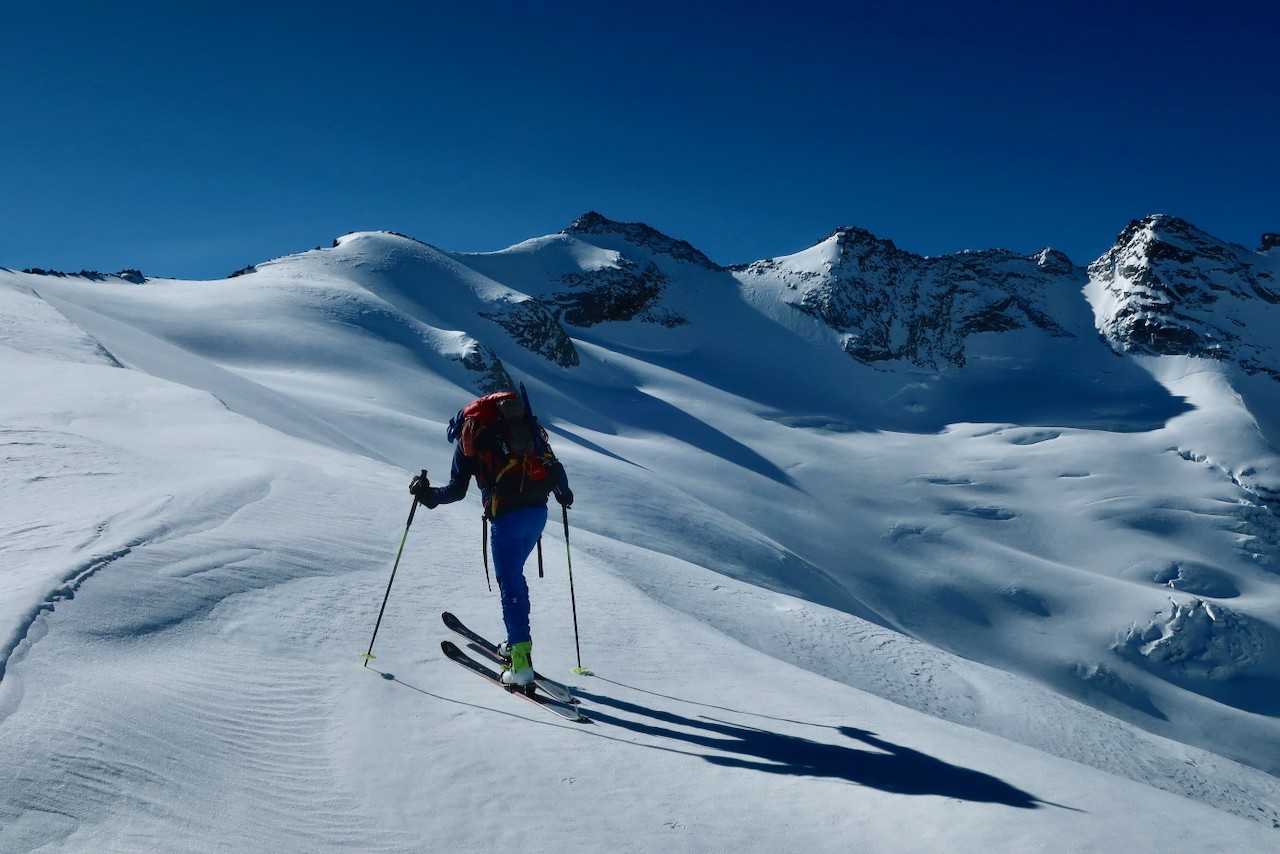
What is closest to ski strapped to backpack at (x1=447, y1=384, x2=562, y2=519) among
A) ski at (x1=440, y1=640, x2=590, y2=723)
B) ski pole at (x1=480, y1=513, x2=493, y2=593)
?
ski pole at (x1=480, y1=513, x2=493, y2=593)

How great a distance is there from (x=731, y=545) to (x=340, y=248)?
5348 cm

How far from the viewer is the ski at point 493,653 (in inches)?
Result: 220

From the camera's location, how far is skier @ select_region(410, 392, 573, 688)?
5.89 meters

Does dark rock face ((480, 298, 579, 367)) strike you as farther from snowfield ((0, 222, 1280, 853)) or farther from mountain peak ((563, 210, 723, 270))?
mountain peak ((563, 210, 723, 270))

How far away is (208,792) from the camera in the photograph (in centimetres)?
343

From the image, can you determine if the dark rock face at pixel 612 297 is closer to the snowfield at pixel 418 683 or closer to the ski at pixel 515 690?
the snowfield at pixel 418 683

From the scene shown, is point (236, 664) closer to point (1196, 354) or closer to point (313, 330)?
point (313, 330)

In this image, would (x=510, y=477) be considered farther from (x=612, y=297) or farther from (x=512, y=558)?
(x=612, y=297)

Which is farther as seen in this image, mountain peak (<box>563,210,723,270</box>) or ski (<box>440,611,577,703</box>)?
mountain peak (<box>563,210,723,270</box>)

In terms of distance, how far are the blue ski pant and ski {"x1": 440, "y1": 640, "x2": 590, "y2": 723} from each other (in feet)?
1.20

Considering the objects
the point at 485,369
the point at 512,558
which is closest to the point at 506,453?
the point at 512,558

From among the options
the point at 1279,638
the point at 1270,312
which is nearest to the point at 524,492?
the point at 1279,638

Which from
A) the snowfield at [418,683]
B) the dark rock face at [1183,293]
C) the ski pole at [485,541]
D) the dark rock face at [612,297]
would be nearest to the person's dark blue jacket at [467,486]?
the ski pole at [485,541]

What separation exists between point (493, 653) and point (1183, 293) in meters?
118
